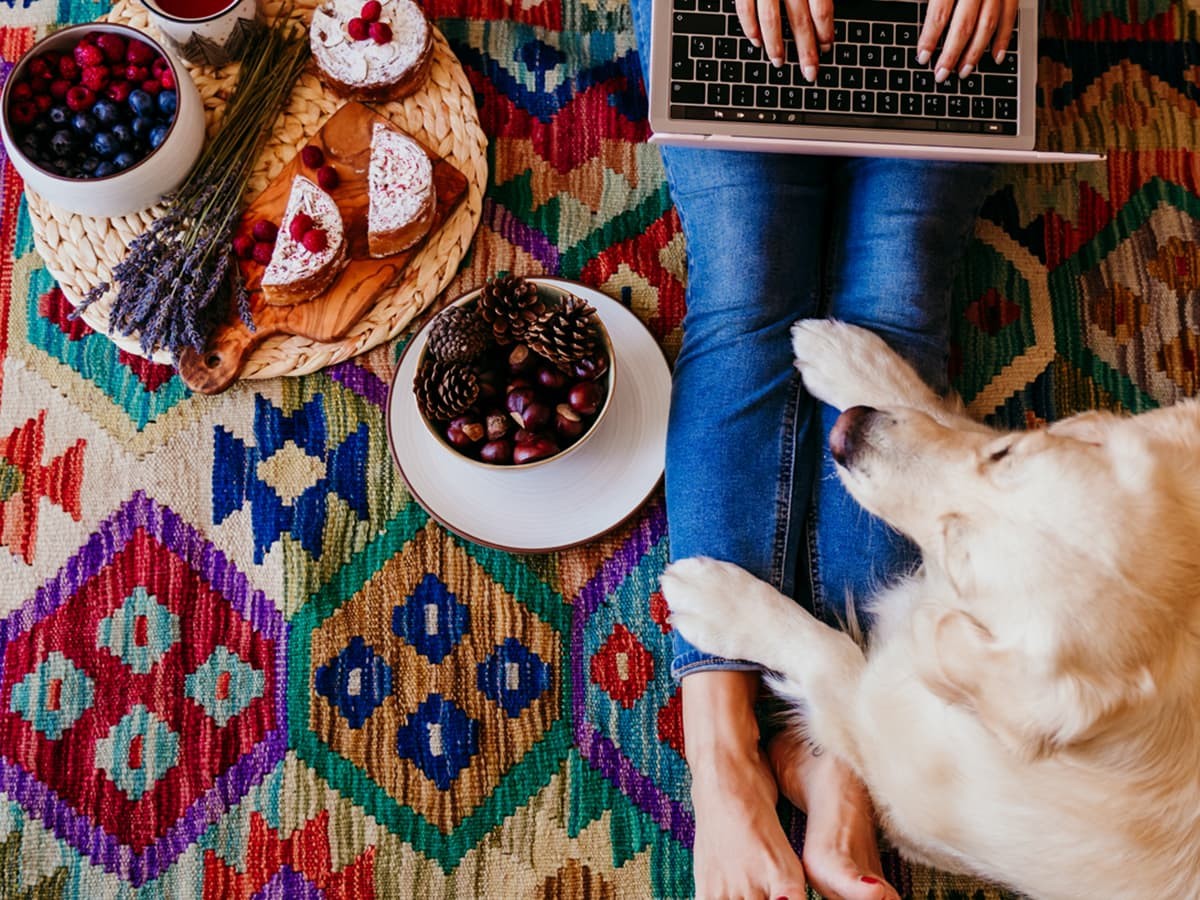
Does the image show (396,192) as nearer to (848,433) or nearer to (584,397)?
(584,397)

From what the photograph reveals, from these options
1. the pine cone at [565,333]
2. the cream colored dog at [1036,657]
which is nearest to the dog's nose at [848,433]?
the cream colored dog at [1036,657]

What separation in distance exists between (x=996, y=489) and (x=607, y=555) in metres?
0.61

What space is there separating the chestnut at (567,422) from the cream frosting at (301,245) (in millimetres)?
409

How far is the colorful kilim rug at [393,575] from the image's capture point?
4.41ft

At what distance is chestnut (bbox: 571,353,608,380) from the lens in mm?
1209

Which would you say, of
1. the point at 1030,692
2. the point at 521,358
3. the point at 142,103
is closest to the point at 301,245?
the point at 142,103

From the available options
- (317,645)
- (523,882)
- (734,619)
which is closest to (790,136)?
(734,619)

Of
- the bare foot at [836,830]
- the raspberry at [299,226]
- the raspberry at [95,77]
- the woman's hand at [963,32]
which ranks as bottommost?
the bare foot at [836,830]

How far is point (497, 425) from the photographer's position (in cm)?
120

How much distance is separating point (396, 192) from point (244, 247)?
0.24 metres

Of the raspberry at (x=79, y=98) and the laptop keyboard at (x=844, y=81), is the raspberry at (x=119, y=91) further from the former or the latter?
the laptop keyboard at (x=844, y=81)

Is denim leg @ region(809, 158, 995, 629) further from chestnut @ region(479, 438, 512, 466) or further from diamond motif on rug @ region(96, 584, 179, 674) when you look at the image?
diamond motif on rug @ region(96, 584, 179, 674)

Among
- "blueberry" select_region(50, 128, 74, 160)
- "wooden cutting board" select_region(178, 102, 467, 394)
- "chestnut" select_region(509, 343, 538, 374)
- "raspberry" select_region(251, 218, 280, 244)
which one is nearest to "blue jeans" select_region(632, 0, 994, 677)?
"chestnut" select_region(509, 343, 538, 374)

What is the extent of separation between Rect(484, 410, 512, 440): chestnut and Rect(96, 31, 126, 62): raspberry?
73 centimetres
